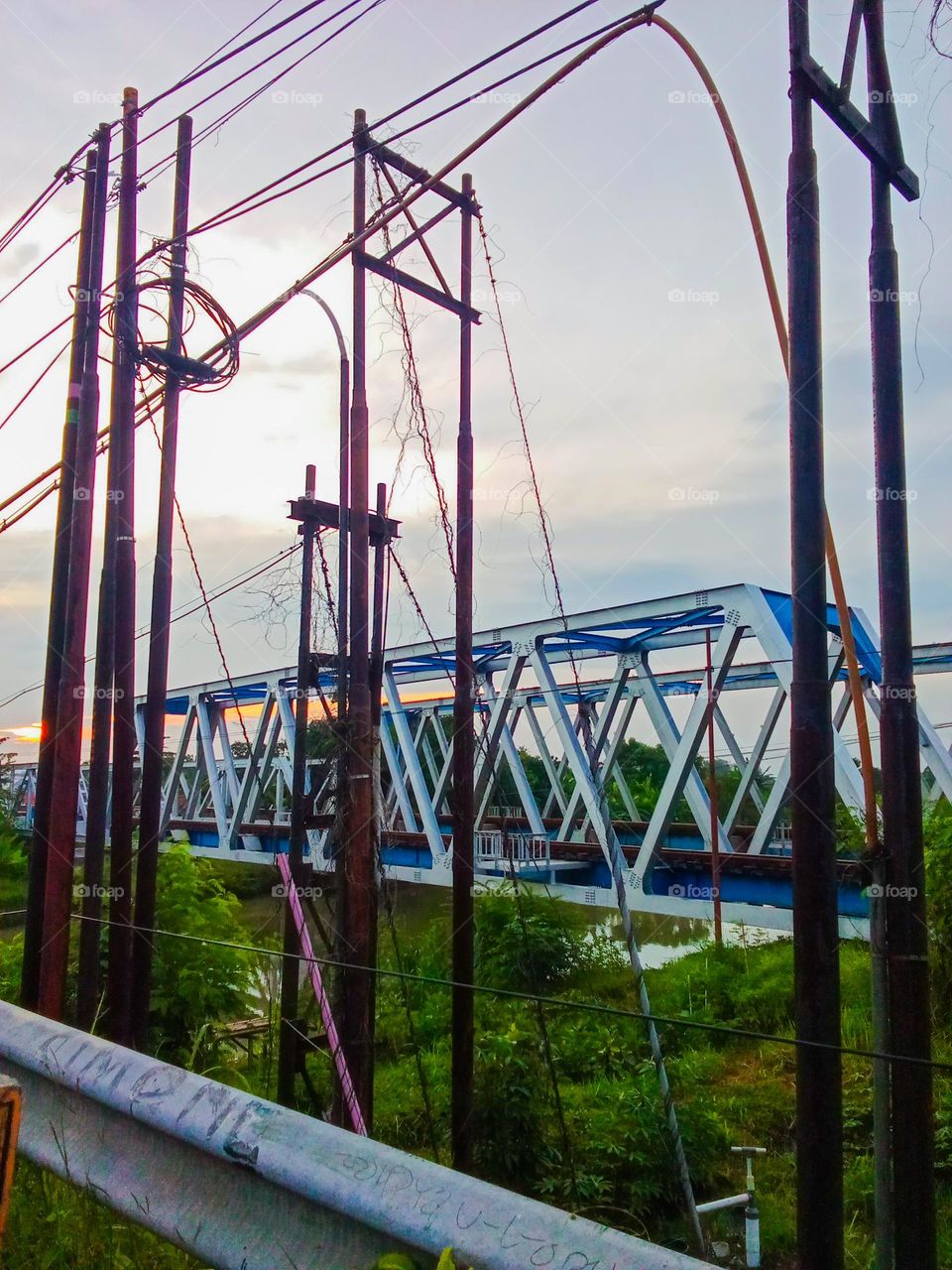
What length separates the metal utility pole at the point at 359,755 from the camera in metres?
7.73

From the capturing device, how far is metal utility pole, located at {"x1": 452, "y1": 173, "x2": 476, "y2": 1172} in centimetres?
874

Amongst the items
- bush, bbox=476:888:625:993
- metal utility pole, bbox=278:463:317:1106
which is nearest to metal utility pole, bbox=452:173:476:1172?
metal utility pole, bbox=278:463:317:1106

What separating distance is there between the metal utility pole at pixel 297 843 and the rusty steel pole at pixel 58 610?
91.4 inches

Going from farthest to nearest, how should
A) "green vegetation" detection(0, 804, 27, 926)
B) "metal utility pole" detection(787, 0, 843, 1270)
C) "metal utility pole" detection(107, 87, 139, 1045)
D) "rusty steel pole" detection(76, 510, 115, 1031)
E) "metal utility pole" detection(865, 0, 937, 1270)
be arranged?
1. "green vegetation" detection(0, 804, 27, 926)
2. "metal utility pole" detection(107, 87, 139, 1045)
3. "rusty steel pole" detection(76, 510, 115, 1031)
4. "metal utility pole" detection(865, 0, 937, 1270)
5. "metal utility pole" detection(787, 0, 843, 1270)

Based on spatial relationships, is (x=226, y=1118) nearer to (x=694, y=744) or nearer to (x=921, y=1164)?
(x=921, y=1164)

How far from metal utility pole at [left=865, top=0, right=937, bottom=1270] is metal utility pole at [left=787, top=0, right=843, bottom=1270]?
2.05 feet

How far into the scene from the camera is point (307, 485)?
38.1 feet

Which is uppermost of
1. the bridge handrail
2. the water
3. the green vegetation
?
the bridge handrail

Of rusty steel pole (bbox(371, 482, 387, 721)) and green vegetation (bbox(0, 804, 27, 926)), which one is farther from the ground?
rusty steel pole (bbox(371, 482, 387, 721))

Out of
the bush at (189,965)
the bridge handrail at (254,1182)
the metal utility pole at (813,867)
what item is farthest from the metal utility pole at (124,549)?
the metal utility pole at (813,867)

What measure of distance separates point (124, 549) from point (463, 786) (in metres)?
3.96

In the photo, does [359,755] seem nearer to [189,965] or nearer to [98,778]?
[98,778]

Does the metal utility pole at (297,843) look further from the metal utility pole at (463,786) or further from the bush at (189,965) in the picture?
the metal utility pole at (463,786)

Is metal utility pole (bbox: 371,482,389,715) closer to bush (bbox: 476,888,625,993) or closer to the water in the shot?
bush (bbox: 476,888,625,993)
